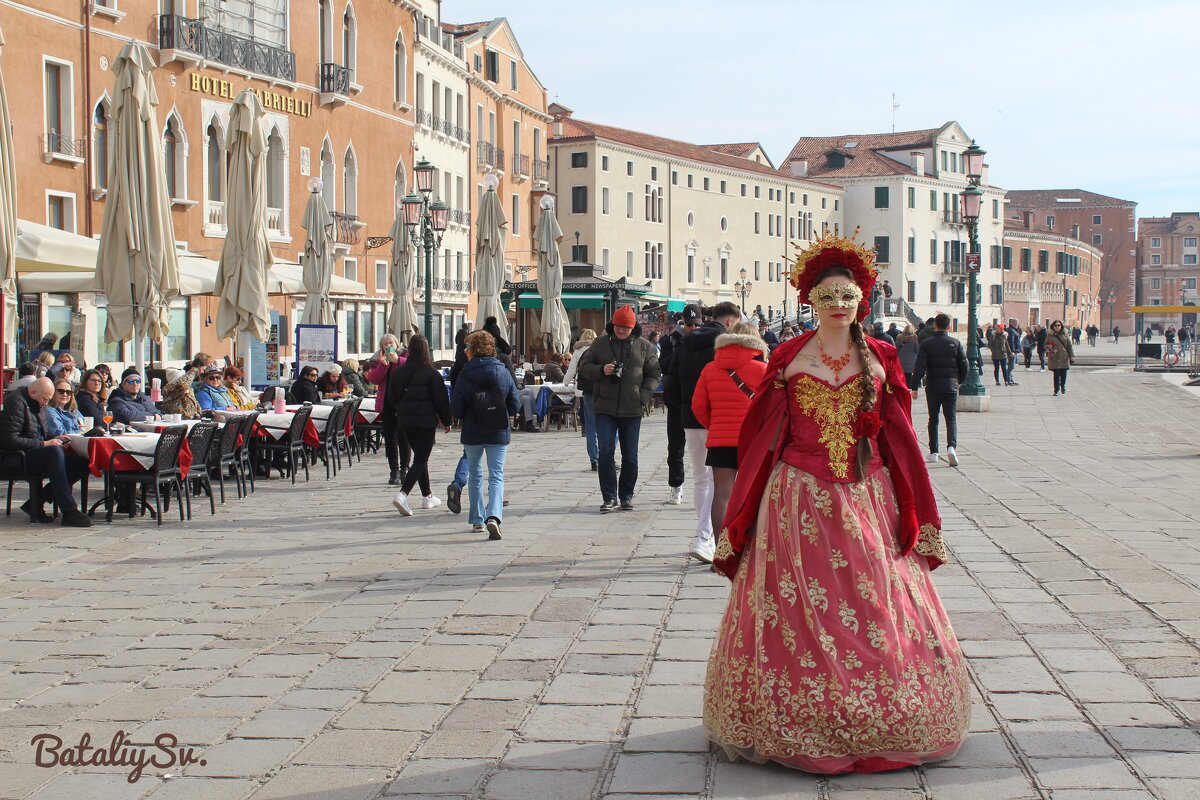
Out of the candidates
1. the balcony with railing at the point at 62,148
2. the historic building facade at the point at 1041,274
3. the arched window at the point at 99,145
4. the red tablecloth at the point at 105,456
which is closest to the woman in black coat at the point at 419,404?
the red tablecloth at the point at 105,456

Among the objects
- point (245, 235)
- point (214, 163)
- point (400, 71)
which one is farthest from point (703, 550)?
point (400, 71)

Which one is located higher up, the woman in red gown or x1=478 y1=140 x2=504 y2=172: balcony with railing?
x1=478 y1=140 x2=504 y2=172: balcony with railing

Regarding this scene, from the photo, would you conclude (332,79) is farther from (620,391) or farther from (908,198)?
(908,198)

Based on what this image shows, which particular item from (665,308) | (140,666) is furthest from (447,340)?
(140,666)

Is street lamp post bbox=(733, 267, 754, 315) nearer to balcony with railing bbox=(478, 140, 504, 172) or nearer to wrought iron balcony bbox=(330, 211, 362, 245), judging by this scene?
balcony with railing bbox=(478, 140, 504, 172)

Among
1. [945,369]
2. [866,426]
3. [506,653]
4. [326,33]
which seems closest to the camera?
[866,426]

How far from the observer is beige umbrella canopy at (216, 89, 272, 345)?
56.1 ft

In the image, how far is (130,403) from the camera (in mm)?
13438

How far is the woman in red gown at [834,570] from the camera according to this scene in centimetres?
482

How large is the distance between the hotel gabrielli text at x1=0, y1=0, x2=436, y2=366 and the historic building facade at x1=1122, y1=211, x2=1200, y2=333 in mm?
125424

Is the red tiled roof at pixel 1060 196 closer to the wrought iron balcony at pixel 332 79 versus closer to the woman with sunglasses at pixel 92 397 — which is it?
the wrought iron balcony at pixel 332 79

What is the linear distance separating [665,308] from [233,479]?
88.2 feet

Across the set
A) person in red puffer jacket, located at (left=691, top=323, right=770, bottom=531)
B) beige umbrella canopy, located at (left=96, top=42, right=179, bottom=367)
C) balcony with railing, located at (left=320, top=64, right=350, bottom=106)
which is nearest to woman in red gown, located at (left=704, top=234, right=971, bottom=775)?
person in red puffer jacket, located at (left=691, top=323, right=770, bottom=531)

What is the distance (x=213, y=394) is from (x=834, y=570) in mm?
11629
